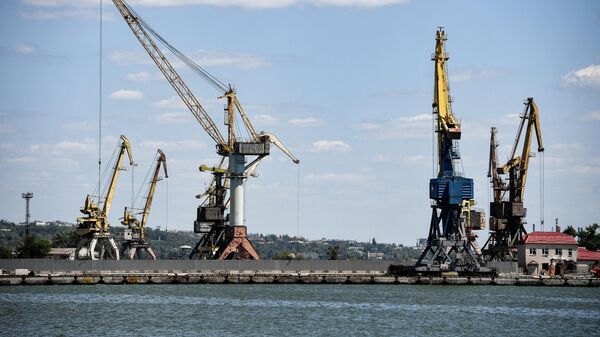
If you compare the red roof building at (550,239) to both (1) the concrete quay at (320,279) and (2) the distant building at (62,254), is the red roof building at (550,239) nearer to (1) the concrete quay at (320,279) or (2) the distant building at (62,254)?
(1) the concrete quay at (320,279)

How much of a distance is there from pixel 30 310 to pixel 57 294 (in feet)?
54.1

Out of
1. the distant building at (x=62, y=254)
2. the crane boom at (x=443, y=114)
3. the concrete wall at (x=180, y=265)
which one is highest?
the crane boom at (x=443, y=114)

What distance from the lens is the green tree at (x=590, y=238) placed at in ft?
591

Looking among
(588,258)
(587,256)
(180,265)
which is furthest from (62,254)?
(588,258)

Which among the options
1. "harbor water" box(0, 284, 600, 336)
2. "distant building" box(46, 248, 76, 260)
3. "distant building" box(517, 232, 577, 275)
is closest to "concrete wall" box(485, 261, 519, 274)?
"distant building" box(517, 232, 577, 275)

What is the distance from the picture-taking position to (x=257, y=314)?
3332 inches

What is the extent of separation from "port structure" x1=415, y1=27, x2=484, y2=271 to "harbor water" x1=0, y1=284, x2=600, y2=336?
36.2 ft

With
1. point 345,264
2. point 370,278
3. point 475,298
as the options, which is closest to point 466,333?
point 475,298

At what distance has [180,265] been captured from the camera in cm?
14012

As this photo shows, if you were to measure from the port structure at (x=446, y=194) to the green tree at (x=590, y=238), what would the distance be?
182 feet

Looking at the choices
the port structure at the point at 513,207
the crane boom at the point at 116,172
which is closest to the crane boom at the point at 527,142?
the port structure at the point at 513,207

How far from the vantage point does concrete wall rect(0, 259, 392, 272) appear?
135625 millimetres

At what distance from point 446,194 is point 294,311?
4114cm

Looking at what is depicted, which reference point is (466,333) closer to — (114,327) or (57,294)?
(114,327)
